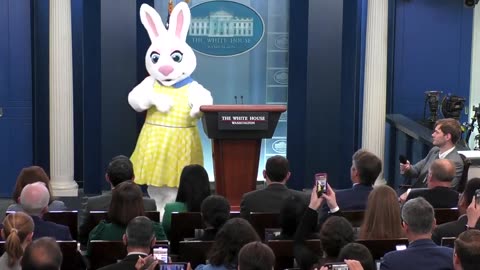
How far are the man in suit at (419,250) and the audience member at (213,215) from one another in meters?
1.02

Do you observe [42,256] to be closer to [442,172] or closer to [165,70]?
[442,172]

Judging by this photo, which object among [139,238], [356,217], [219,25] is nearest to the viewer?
[139,238]

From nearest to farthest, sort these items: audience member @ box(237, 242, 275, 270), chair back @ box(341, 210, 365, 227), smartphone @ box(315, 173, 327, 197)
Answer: audience member @ box(237, 242, 275, 270)
smartphone @ box(315, 173, 327, 197)
chair back @ box(341, 210, 365, 227)

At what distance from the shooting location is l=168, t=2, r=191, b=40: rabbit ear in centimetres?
777

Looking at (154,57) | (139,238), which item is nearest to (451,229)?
(139,238)

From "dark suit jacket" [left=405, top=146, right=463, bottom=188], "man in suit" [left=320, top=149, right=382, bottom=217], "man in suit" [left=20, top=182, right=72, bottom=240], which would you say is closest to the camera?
"man in suit" [left=20, top=182, right=72, bottom=240]

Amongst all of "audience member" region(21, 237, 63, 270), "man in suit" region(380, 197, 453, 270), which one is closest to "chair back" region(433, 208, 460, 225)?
"man in suit" region(380, 197, 453, 270)

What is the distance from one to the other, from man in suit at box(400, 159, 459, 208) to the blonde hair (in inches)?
100

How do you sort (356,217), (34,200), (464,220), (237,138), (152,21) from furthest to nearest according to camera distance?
(152,21) → (237,138) → (356,217) → (34,200) → (464,220)

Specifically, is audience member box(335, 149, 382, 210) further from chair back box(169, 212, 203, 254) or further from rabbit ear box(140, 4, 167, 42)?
rabbit ear box(140, 4, 167, 42)

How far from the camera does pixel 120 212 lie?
16.0 feet

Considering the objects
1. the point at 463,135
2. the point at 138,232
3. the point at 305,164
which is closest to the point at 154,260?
the point at 138,232

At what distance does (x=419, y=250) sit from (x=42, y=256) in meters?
1.72

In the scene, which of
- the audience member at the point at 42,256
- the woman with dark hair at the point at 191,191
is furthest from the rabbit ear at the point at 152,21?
the audience member at the point at 42,256
